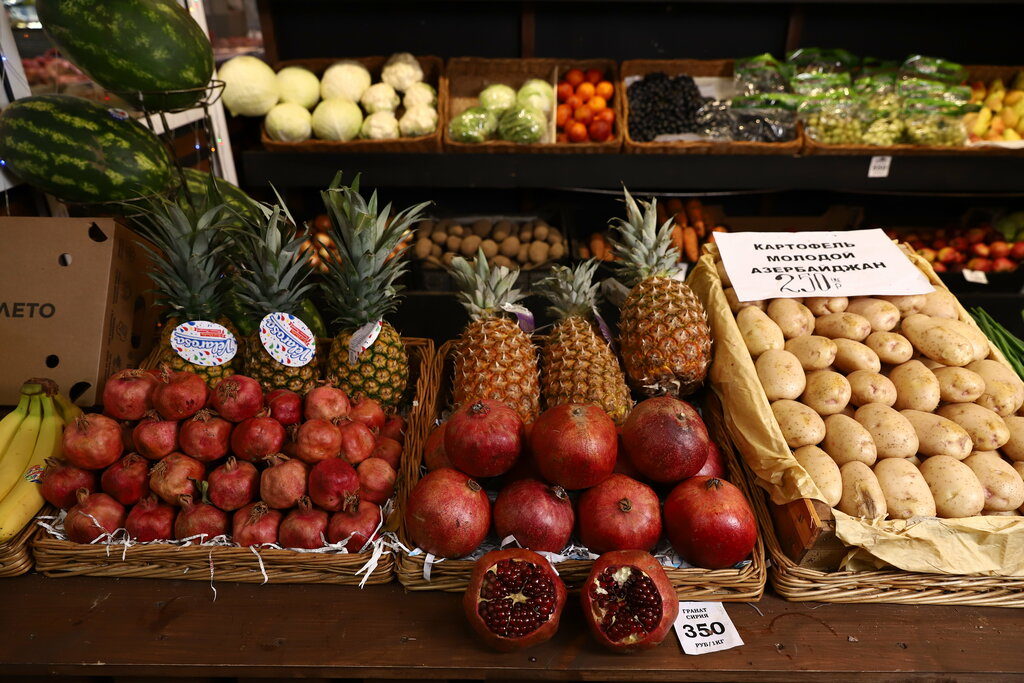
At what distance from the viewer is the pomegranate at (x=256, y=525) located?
1.52 metres

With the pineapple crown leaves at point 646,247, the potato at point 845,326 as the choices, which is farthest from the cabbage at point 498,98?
the potato at point 845,326

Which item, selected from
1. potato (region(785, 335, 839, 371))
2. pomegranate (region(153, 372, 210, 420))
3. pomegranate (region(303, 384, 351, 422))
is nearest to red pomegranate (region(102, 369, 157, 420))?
pomegranate (region(153, 372, 210, 420))

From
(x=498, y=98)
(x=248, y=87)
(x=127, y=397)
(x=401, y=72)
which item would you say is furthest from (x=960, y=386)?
(x=248, y=87)

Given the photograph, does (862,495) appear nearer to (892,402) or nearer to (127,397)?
(892,402)

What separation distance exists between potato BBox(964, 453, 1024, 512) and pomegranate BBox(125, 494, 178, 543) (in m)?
2.13

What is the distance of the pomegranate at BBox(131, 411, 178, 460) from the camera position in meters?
1.59

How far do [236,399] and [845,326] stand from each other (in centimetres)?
189

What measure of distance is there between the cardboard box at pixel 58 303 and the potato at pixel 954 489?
8.23 ft

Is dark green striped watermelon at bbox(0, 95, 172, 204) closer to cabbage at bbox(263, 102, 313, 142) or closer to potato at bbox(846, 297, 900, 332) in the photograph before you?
cabbage at bbox(263, 102, 313, 142)

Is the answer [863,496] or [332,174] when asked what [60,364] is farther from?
[863,496]

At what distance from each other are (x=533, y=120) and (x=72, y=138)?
2294 millimetres

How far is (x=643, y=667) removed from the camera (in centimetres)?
135

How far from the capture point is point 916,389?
182 centimetres

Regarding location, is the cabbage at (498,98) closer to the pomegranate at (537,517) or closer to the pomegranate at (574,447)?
the pomegranate at (574,447)
